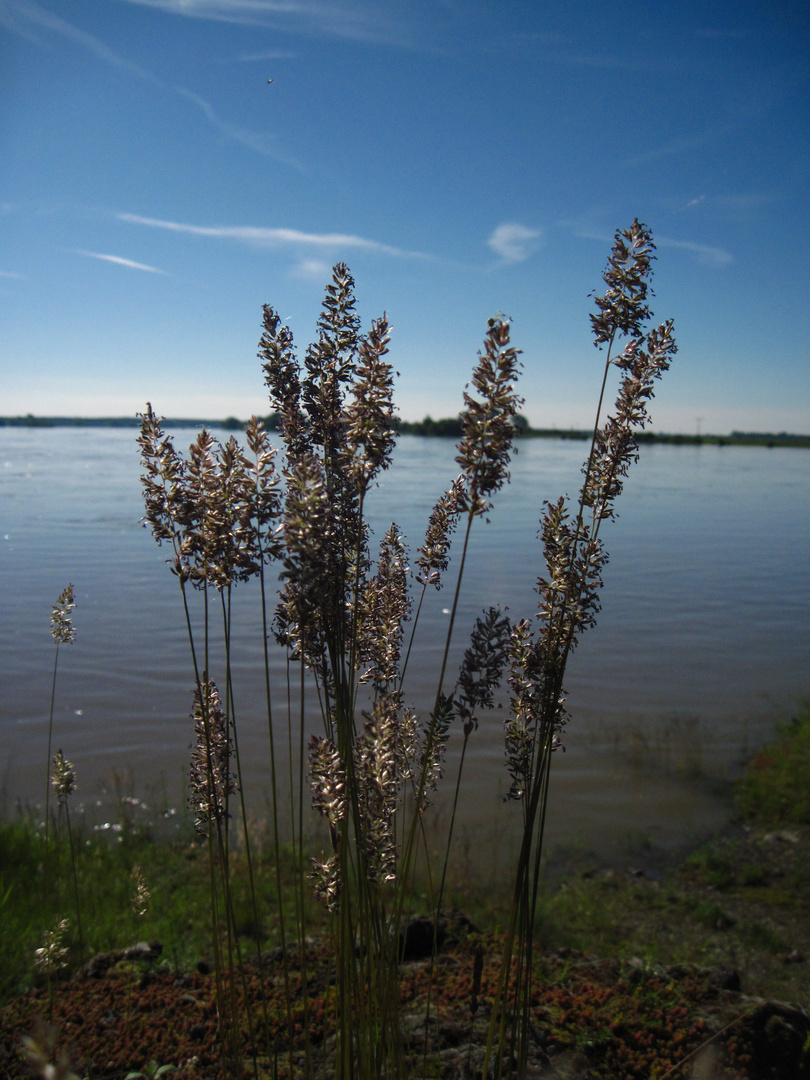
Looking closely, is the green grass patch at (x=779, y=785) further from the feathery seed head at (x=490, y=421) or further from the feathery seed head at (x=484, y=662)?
the feathery seed head at (x=490, y=421)

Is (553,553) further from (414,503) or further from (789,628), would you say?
(414,503)

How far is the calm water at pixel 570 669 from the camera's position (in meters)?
7.94

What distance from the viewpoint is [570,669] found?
458 inches

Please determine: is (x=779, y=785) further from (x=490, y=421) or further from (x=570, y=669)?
(x=490, y=421)

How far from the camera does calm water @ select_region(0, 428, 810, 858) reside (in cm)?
794

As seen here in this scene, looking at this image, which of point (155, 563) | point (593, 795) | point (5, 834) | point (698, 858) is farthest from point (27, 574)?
point (698, 858)

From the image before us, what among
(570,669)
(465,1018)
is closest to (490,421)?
(465,1018)

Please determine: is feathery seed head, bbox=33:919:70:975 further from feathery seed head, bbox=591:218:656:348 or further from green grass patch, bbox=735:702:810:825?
green grass patch, bbox=735:702:810:825

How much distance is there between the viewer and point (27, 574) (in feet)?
54.7

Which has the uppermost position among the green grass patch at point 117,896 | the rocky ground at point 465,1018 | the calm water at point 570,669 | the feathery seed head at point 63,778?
the feathery seed head at point 63,778

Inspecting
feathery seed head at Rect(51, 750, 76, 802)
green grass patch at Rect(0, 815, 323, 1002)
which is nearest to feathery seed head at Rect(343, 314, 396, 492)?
feathery seed head at Rect(51, 750, 76, 802)

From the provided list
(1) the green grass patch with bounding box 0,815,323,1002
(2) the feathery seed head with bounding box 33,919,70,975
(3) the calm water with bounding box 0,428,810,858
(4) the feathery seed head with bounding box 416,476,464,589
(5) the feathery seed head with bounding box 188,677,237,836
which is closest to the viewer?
(5) the feathery seed head with bounding box 188,677,237,836

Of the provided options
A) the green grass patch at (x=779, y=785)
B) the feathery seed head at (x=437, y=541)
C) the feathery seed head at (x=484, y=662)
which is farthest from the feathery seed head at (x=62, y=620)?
the green grass patch at (x=779, y=785)

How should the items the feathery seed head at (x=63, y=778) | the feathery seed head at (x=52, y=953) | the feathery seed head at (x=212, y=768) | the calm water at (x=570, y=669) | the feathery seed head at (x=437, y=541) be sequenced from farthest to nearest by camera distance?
the calm water at (x=570, y=669) < the feathery seed head at (x=63, y=778) < the feathery seed head at (x=52, y=953) < the feathery seed head at (x=437, y=541) < the feathery seed head at (x=212, y=768)
